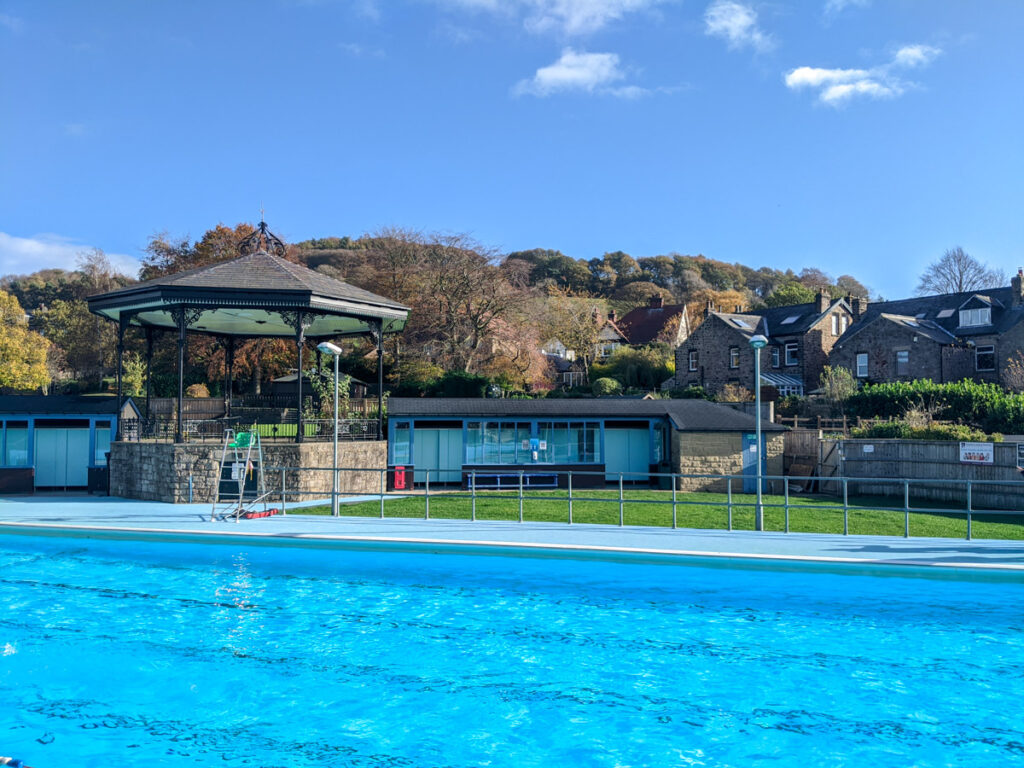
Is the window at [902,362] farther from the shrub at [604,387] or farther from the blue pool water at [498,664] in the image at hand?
the blue pool water at [498,664]

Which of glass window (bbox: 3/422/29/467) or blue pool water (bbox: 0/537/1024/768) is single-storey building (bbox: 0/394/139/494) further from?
blue pool water (bbox: 0/537/1024/768)

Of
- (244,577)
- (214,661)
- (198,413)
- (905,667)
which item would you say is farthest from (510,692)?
(198,413)

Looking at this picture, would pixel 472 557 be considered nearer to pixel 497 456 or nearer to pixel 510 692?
pixel 510 692

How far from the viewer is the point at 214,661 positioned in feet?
30.4

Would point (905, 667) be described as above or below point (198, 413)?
below

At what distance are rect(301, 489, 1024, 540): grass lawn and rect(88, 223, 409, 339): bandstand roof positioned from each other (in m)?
5.65

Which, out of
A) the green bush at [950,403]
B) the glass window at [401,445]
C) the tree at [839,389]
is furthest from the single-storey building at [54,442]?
the tree at [839,389]

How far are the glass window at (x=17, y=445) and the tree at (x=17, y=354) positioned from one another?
14426mm

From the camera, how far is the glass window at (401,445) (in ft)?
78.9

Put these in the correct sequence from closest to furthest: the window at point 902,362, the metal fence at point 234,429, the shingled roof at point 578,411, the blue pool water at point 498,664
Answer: the blue pool water at point 498,664 → the metal fence at point 234,429 → the shingled roof at point 578,411 → the window at point 902,362

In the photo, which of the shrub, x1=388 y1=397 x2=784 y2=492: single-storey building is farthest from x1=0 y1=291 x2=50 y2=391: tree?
the shrub

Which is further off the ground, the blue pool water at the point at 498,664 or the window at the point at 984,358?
the window at the point at 984,358

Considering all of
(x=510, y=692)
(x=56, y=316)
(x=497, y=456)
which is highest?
(x=56, y=316)

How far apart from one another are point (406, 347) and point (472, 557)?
2482 centimetres
